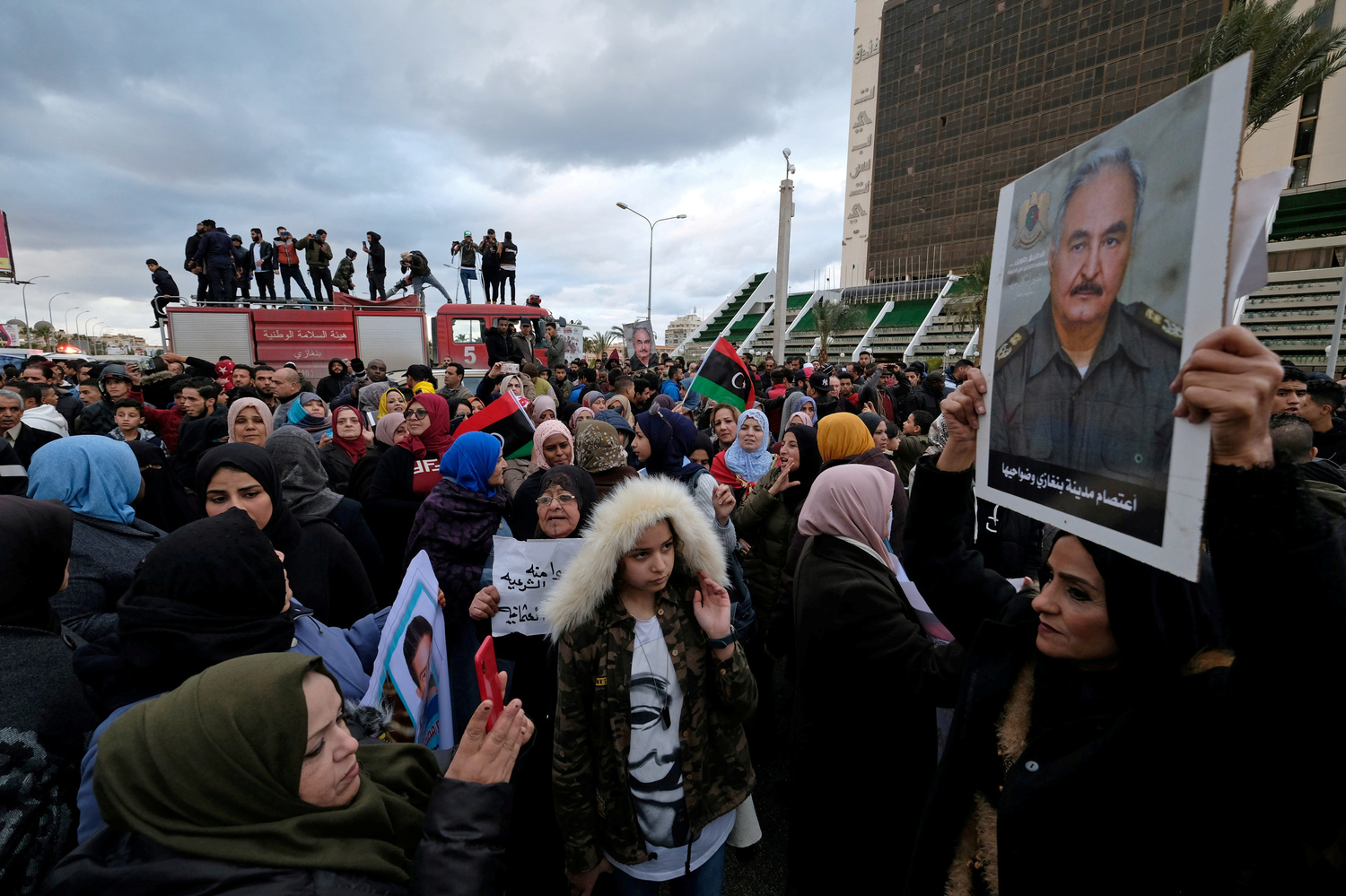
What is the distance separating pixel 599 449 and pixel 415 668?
1712 millimetres

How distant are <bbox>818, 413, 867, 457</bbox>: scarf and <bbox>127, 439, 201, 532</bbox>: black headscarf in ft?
13.7

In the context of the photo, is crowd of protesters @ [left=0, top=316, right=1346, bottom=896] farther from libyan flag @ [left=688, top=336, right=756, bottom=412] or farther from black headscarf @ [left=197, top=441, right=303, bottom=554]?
libyan flag @ [left=688, top=336, right=756, bottom=412]

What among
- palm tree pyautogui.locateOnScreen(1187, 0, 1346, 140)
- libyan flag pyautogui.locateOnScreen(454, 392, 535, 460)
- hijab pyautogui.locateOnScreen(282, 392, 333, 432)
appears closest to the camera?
libyan flag pyautogui.locateOnScreen(454, 392, 535, 460)

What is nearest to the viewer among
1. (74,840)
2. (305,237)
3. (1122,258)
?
(1122,258)

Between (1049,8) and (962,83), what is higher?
(1049,8)

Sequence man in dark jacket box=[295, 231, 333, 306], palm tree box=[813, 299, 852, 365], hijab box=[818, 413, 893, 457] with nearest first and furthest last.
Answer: hijab box=[818, 413, 893, 457] → man in dark jacket box=[295, 231, 333, 306] → palm tree box=[813, 299, 852, 365]

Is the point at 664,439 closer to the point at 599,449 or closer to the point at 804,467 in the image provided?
the point at 599,449

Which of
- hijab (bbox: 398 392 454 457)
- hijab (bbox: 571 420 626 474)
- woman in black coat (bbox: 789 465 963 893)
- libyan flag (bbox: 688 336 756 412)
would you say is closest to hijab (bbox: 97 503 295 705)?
woman in black coat (bbox: 789 465 963 893)

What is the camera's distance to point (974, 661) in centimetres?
145

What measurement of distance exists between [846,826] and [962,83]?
4898 cm

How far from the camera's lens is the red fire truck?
42.2ft

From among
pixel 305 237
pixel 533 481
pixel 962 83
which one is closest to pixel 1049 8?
pixel 962 83

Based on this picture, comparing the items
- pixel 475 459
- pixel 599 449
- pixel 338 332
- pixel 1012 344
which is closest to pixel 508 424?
pixel 599 449

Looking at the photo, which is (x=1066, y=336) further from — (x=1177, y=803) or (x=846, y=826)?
(x=846, y=826)
